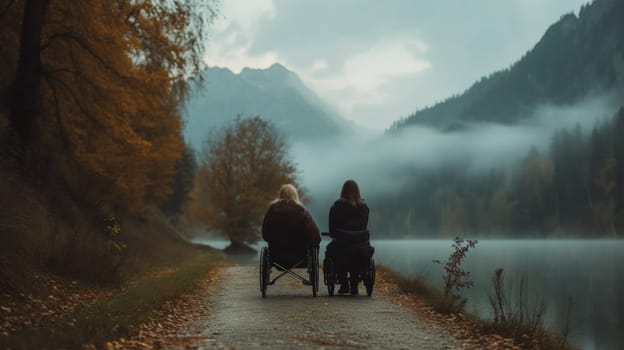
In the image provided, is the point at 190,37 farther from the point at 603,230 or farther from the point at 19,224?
the point at 603,230

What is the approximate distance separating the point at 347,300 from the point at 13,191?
701cm

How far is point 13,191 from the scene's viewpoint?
13.2 m

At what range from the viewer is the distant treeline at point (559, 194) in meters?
112

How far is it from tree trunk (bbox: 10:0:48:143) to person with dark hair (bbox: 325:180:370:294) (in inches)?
333

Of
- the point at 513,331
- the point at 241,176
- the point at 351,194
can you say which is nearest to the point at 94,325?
the point at 513,331

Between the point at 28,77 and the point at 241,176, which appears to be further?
the point at 241,176

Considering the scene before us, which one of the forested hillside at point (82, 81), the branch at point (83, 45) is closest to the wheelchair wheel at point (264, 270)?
the forested hillside at point (82, 81)

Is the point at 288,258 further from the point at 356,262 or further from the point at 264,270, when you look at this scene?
the point at 356,262

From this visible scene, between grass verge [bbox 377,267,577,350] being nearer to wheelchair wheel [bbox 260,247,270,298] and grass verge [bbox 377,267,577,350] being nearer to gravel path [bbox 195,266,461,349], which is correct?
gravel path [bbox 195,266,461,349]

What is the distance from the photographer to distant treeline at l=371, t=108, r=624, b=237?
112 metres

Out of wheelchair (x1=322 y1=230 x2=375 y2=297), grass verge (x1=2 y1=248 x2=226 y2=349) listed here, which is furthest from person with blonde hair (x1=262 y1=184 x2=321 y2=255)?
grass verge (x1=2 y1=248 x2=226 y2=349)

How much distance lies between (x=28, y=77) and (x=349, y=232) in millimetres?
8901

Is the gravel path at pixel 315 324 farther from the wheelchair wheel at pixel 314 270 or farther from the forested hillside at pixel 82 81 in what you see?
the forested hillside at pixel 82 81

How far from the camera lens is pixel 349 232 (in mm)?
11305
